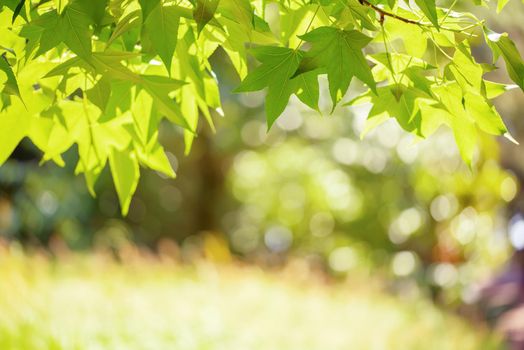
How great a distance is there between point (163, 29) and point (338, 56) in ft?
1.09

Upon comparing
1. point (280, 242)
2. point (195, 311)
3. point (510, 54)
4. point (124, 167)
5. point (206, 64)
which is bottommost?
point (280, 242)

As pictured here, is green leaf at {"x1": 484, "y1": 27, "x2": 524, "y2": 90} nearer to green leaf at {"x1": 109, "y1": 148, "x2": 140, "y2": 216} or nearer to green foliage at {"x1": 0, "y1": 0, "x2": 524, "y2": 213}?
green foliage at {"x1": 0, "y1": 0, "x2": 524, "y2": 213}

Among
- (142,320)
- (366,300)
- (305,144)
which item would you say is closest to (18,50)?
(142,320)

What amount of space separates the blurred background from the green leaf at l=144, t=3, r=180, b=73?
159 inches

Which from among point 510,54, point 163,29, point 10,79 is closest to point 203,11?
point 163,29

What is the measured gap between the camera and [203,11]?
146 cm

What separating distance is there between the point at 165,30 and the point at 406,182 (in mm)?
12015

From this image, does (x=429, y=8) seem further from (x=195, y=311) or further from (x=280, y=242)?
(x=280, y=242)

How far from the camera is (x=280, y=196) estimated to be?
14898mm

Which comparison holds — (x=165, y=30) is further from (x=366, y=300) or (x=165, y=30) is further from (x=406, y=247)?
(x=406, y=247)

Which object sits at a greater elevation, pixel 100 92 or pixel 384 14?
pixel 384 14

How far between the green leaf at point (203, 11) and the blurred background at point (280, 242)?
13.3 ft

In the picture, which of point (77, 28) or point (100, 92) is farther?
point (100, 92)

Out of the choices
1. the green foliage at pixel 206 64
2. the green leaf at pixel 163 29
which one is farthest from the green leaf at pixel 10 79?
the green leaf at pixel 163 29
